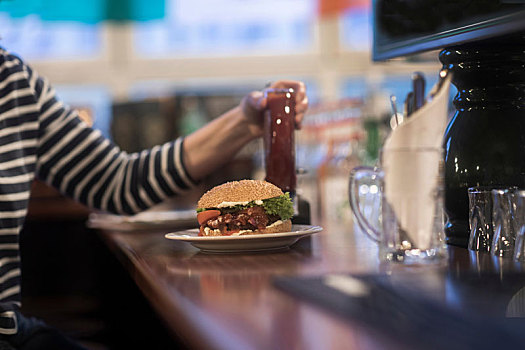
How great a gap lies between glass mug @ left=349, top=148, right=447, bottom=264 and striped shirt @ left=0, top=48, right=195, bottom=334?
85 centimetres

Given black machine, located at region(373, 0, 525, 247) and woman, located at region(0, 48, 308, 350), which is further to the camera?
woman, located at region(0, 48, 308, 350)

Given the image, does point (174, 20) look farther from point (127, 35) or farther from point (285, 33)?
point (285, 33)

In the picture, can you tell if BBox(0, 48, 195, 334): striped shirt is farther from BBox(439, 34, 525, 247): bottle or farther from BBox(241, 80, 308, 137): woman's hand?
BBox(439, 34, 525, 247): bottle

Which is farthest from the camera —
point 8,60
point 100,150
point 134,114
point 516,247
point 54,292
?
point 134,114

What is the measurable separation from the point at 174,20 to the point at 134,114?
1.42 m

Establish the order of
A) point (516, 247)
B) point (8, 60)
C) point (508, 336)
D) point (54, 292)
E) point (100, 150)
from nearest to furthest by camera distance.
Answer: point (508, 336), point (516, 247), point (8, 60), point (100, 150), point (54, 292)

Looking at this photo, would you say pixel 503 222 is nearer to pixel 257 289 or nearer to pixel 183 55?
pixel 257 289

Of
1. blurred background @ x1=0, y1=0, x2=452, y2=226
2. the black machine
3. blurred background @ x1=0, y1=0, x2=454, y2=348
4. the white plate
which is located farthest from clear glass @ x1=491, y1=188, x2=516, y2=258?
blurred background @ x1=0, y1=0, x2=452, y2=226

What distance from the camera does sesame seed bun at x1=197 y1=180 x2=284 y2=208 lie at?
1.02 m

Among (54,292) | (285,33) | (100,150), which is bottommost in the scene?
(54,292)

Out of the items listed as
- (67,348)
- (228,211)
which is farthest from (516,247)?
(67,348)

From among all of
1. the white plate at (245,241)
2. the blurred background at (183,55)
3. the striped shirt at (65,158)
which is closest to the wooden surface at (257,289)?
the white plate at (245,241)

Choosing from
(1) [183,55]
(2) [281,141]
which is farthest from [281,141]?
(1) [183,55]

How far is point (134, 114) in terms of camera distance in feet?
10.3
